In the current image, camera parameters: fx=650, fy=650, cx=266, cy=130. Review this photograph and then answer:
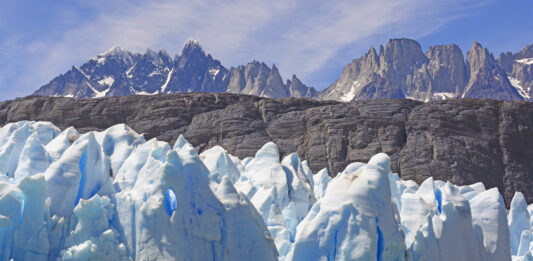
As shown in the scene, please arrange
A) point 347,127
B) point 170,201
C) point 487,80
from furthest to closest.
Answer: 1. point 487,80
2. point 347,127
3. point 170,201

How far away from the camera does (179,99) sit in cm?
5372

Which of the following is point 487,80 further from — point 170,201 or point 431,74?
point 170,201

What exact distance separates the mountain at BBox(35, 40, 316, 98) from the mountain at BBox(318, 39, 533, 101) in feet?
44.4

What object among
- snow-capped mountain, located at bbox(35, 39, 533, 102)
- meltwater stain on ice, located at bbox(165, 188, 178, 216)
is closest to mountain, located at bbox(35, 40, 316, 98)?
snow-capped mountain, located at bbox(35, 39, 533, 102)

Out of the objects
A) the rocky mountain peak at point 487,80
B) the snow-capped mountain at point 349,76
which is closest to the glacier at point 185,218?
the snow-capped mountain at point 349,76

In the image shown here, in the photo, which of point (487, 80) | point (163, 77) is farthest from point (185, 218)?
point (163, 77)

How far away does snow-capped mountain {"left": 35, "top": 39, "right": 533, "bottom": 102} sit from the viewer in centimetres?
16225

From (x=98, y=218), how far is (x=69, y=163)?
73.7 inches

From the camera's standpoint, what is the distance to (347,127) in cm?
4897

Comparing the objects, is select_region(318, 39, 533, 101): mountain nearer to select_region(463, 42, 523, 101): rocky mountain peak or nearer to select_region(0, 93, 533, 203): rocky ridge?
select_region(463, 42, 523, 101): rocky mountain peak

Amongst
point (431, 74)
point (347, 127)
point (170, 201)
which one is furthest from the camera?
point (431, 74)

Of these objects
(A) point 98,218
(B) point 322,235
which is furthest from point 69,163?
(B) point 322,235

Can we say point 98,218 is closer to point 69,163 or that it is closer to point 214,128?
point 69,163

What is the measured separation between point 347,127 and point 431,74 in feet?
420
